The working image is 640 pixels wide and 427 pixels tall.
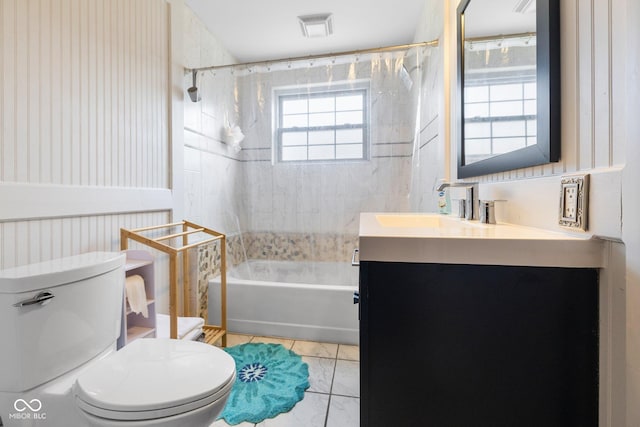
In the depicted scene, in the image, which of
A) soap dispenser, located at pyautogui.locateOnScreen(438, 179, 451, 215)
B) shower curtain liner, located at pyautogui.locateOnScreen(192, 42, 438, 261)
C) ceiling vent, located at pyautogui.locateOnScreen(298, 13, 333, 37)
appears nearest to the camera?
soap dispenser, located at pyautogui.locateOnScreen(438, 179, 451, 215)

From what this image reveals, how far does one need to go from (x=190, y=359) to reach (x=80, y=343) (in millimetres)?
384

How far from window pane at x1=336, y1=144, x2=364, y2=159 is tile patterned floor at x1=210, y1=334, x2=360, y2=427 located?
1417 millimetres

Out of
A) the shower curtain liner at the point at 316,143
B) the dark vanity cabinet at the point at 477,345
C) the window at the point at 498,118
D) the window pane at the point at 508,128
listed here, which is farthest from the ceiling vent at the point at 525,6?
the shower curtain liner at the point at 316,143

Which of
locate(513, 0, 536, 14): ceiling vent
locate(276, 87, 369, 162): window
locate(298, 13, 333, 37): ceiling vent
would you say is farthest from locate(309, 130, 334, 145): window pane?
locate(513, 0, 536, 14): ceiling vent

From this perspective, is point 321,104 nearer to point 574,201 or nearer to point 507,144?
point 507,144

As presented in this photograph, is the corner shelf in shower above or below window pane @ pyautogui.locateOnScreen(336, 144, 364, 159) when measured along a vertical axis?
below

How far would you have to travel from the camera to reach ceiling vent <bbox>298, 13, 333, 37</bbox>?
2178 millimetres

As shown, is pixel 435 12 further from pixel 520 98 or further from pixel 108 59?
pixel 108 59

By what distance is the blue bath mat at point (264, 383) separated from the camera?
1.36 metres

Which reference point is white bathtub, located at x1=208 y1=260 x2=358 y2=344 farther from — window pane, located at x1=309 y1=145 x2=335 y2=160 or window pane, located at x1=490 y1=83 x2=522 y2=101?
window pane, located at x1=490 y1=83 x2=522 y2=101

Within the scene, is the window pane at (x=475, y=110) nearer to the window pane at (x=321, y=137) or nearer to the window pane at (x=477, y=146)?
the window pane at (x=477, y=146)

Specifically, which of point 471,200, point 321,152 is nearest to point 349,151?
point 321,152

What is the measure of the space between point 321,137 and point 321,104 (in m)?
0.26

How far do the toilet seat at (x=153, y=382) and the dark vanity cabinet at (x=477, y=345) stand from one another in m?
0.49
